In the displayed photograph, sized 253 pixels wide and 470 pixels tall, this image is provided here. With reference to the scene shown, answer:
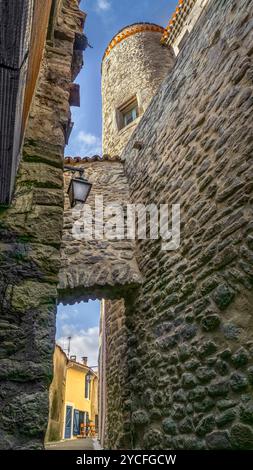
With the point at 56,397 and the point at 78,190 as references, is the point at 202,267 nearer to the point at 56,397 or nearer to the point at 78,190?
the point at 78,190

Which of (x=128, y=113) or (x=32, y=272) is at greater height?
(x=128, y=113)

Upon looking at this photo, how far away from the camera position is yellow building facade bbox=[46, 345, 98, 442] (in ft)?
44.4

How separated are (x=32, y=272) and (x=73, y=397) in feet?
60.5

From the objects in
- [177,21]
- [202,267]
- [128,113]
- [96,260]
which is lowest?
[202,267]

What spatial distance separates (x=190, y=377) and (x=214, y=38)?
3484 mm

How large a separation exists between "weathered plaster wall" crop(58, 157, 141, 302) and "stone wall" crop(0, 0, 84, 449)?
2500mm

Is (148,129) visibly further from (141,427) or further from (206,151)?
(141,427)

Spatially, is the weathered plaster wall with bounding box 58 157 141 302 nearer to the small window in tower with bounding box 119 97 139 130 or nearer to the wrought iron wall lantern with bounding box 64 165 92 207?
the wrought iron wall lantern with bounding box 64 165 92 207

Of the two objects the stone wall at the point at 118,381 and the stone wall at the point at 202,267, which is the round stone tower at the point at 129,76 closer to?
the stone wall at the point at 202,267

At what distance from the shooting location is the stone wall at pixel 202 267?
2.43 meters

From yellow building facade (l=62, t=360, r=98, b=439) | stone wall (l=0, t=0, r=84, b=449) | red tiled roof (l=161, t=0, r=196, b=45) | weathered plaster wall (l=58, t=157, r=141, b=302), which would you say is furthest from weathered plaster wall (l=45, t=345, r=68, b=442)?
red tiled roof (l=161, t=0, r=196, b=45)

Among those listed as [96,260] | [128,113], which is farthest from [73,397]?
[96,260]

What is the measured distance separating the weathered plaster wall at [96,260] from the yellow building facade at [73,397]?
9.49 meters

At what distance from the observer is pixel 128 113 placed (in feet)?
27.4
